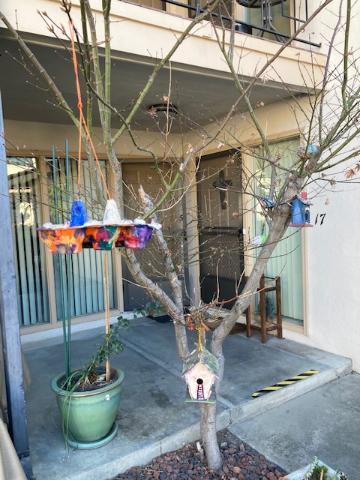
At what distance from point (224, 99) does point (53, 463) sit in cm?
349

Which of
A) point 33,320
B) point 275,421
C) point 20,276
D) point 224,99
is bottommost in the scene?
point 275,421

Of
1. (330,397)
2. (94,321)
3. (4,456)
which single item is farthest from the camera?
(94,321)

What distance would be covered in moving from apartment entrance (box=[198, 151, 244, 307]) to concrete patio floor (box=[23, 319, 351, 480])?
2.85 feet

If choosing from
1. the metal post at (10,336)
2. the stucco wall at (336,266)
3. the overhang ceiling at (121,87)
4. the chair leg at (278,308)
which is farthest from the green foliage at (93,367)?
the stucco wall at (336,266)

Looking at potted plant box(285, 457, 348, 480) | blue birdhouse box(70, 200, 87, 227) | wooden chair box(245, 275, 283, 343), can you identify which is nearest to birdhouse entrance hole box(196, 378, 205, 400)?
potted plant box(285, 457, 348, 480)

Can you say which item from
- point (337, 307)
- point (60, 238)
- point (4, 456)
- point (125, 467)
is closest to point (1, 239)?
point (60, 238)

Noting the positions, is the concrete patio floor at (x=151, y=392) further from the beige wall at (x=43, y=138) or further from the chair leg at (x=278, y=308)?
the beige wall at (x=43, y=138)

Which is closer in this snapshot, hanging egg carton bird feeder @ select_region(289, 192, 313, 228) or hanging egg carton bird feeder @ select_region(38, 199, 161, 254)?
hanging egg carton bird feeder @ select_region(38, 199, 161, 254)

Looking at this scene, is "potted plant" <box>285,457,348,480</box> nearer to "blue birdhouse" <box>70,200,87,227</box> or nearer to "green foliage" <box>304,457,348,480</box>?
"green foliage" <box>304,457,348,480</box>

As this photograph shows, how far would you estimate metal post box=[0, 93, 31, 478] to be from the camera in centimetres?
229

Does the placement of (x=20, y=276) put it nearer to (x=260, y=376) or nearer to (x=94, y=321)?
(x=94, y=321)

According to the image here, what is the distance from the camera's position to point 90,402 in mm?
2500

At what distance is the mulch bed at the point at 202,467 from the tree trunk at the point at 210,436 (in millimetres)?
49

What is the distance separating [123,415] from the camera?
3004mm
